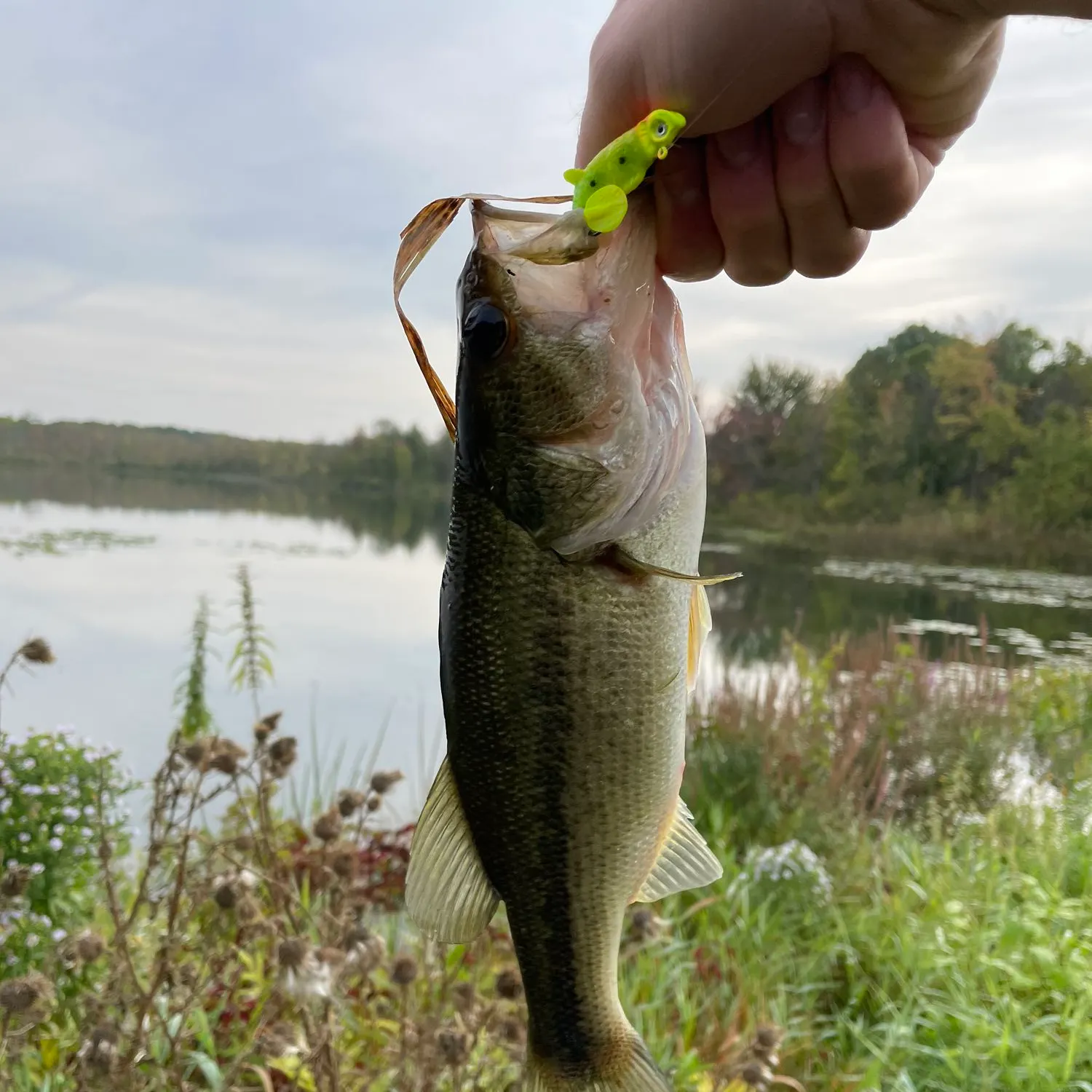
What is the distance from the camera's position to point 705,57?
45.5 inches

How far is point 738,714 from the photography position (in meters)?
5.80

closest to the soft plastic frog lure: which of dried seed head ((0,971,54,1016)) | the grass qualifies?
the grass

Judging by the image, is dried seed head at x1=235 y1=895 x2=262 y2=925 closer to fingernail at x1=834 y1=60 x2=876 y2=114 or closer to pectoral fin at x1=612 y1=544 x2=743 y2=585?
pectoral fin at x1=612 y1=544 x2=743 y2=585

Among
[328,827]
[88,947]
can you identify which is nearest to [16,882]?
[88,947]

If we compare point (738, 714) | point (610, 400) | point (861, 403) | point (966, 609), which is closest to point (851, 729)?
point (738, 714)

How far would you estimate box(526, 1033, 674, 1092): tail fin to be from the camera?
1401 mm

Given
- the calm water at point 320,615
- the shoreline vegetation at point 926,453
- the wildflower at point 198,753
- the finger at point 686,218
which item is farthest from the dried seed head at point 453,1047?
the shoreline vegetation at point 926,453

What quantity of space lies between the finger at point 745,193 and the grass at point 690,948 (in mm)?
1605

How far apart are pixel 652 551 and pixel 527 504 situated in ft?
0.67

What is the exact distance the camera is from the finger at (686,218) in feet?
4.74

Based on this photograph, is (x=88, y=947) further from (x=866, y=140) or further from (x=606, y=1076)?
(x=866, y=140)

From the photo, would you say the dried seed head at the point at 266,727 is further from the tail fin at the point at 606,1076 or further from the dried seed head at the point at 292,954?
the tail fin at the point at 606,1076

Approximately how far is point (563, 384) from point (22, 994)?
5.33 ft

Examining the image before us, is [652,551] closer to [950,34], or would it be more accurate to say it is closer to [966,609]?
[950,34]
